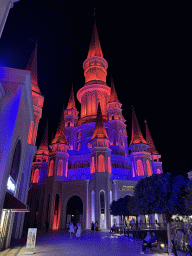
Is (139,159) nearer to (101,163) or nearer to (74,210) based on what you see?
Answer: (101,163)

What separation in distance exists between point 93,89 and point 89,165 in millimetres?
20145

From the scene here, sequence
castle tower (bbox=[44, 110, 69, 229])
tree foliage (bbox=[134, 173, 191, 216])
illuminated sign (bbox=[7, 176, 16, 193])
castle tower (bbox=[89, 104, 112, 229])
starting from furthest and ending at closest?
castle tower (bbox=[44, 110, 69, 229]) < castle tower (bbox=[89, 104, 112, 229]) < tree foliage (bbox=[134, 173, 191, 216]) < illuminated sign (bbox=[7, 176, 16, 193])

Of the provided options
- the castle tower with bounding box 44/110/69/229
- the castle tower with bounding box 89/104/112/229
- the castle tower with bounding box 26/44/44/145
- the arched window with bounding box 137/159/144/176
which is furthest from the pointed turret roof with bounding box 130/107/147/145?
the castle tower with bounding box 26/44/44/145

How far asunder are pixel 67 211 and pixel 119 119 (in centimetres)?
2252

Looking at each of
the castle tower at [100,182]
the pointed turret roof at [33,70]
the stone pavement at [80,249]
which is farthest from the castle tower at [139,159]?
the stone pavement at [80,249]

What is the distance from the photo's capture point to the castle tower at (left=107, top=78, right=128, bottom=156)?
42.5 meters

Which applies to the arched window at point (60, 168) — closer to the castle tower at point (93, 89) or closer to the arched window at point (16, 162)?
the castle tower at point (93, 89)

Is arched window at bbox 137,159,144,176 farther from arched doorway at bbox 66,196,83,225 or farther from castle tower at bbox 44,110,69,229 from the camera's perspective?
castle tower at bbox 44,110,69,229

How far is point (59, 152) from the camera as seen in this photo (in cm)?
3769

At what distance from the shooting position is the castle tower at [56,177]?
107 ft

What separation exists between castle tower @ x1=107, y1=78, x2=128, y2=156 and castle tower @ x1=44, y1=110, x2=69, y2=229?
35.9 feet

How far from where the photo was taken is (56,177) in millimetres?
35406

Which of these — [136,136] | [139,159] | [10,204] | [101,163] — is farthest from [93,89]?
[10,204]

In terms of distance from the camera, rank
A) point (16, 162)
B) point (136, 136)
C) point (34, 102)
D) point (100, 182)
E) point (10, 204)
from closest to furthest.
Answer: point (10, 204) < point (16, 162) < point (34, 102) < point (100, 182) < point (136, 136)
